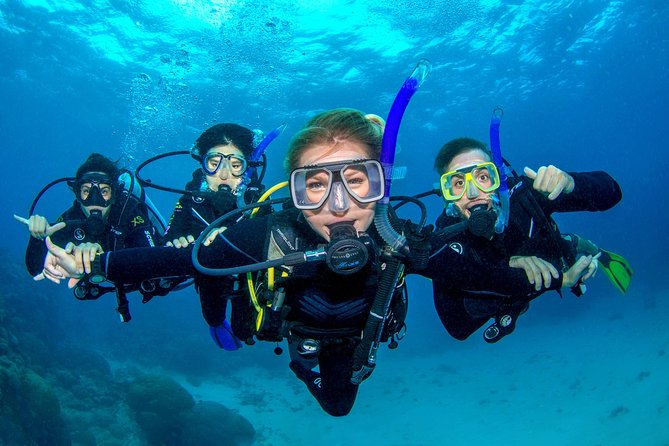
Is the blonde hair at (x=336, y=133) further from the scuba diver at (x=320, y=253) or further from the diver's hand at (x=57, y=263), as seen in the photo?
the diver's hand at (x=57, y=263)

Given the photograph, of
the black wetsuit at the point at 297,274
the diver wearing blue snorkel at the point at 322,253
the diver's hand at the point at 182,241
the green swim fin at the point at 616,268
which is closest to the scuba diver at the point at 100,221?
the diver's hand at the point at 182,241

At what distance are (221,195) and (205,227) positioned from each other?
540 mm

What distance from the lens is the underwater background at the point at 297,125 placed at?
16969mm

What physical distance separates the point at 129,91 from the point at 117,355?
742 inches

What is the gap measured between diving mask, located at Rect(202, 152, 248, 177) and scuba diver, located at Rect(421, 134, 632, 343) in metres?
2.88

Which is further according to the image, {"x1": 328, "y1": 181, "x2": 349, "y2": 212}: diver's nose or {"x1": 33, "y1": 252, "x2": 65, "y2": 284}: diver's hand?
{"x1": 33, "y1": 252, "x2": 65, "y2": 284}: diver's hand

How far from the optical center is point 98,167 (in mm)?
5625

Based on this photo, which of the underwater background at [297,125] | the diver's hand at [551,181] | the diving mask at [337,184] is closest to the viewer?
the diving mask at [337,184]

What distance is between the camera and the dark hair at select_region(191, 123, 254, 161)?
5.92 metres

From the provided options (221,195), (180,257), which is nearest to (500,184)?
(180,257)

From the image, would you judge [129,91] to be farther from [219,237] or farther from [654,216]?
[654,216]

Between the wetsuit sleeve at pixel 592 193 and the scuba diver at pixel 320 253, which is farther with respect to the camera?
the wetsuit sleeve at pixel 592 193

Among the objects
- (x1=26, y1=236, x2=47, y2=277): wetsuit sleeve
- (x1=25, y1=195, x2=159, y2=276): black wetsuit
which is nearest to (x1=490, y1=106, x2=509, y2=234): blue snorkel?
(x1=25, y1=195, x2=159, y2=276): black wetsuit

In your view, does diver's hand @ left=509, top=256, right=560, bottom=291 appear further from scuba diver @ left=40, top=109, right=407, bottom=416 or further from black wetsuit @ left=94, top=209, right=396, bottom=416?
black wetsuit @ left=94, top=209, right=396, bottom=416
